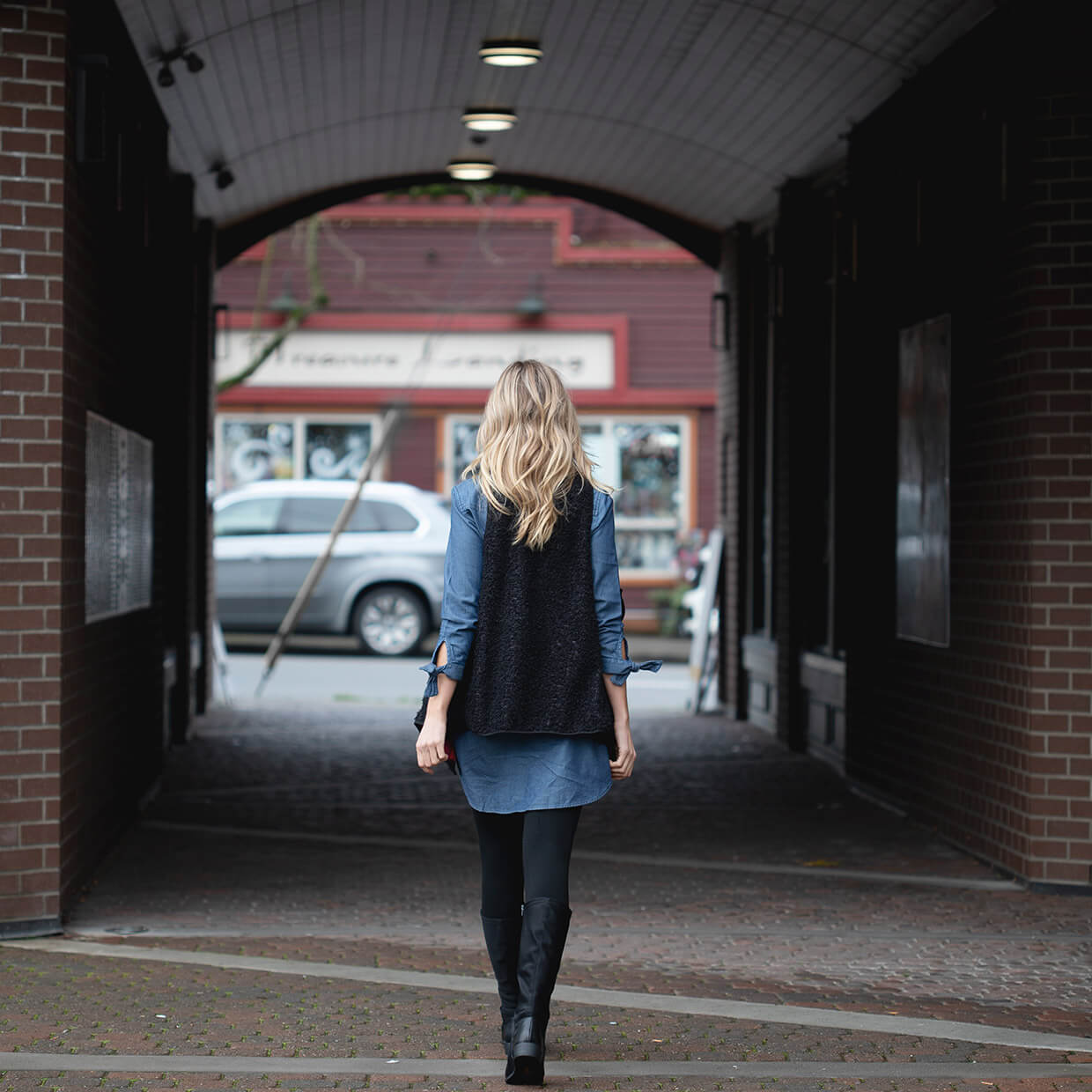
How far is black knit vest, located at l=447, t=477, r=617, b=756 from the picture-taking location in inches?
175

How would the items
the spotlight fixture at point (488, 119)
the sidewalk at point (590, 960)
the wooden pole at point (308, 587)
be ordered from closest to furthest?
1. the sidewalk at point (590, 960)
2. the spotlight fixture at point (488, 119)
3. the wooden pole at point (308, 587)

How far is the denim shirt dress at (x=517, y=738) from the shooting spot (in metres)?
4.47

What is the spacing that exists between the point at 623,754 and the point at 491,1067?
88cm

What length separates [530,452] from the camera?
14.6 ft

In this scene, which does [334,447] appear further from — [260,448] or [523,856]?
[523,856]

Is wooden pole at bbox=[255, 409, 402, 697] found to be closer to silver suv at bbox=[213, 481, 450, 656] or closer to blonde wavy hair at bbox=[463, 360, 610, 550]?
silver suv at bbox=[213, 481, 450, 656]

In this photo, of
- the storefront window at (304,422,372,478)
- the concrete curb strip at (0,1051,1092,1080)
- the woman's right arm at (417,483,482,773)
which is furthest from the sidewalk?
the storefront window at (304,422,372,478)

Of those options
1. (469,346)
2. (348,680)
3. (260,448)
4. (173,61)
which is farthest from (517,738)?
(260,448)

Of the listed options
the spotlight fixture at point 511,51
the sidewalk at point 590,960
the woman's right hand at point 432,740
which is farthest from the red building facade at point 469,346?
the woman's right hand at point 432,740

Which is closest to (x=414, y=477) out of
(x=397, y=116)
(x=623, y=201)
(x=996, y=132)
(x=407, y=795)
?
(x=623, y=201)

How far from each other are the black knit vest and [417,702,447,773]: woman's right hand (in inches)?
2.7

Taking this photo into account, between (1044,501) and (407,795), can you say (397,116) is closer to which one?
(407,795)

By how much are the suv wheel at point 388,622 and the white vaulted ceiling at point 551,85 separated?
7.31 metres

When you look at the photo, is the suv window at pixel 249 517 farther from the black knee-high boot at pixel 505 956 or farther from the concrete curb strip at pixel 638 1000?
the black knee-high boot at pixel 505 956
